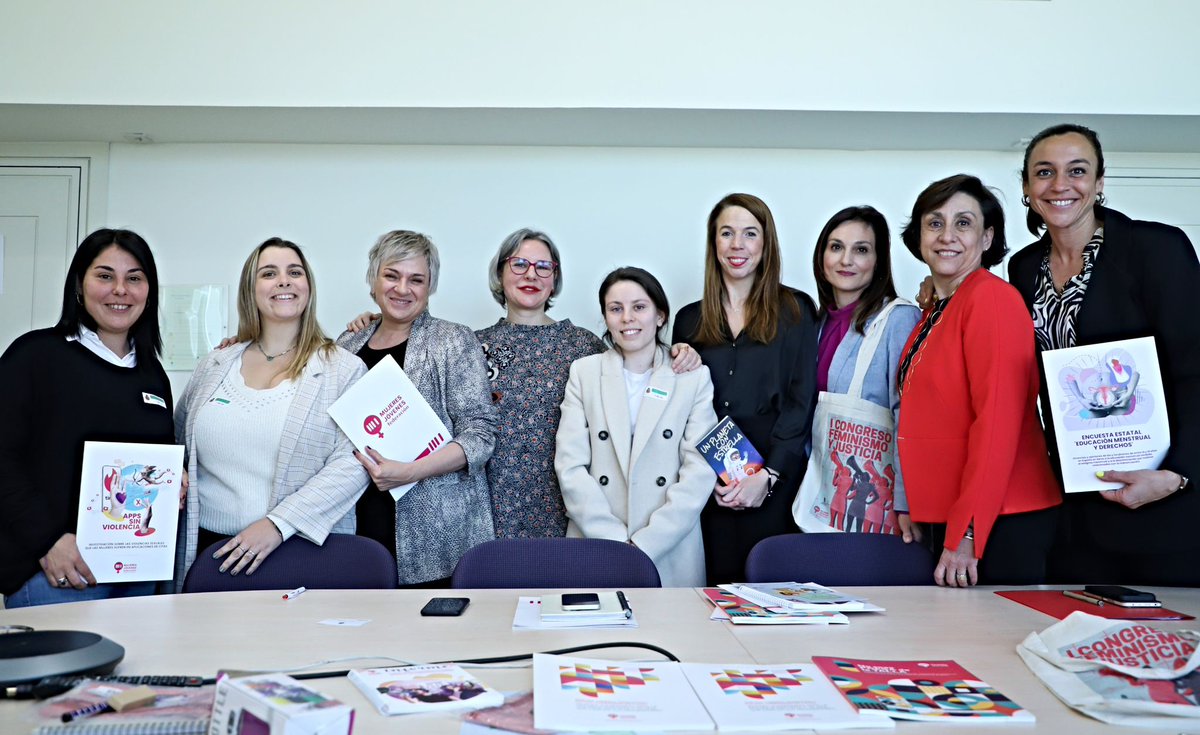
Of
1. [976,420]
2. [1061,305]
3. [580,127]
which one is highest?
[580,127]

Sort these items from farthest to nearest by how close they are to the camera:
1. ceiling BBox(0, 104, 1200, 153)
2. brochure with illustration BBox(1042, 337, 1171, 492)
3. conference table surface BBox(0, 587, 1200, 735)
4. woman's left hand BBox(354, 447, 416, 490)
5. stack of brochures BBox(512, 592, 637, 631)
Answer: ceiling BBox(0, 104, 1200, 153) → woman's left hand BBox(354, 447, 416, 490) → brochure with illustration BBox(1042, 337, 1171, 492) → stack of brochures BBox(512, 592, 637, 631) → conference table surface BBox(0, 587, 1200, 735)

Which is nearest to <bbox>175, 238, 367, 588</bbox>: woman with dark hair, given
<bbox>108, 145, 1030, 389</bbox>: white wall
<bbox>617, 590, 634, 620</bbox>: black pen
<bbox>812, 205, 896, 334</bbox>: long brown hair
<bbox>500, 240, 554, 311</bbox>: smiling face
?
<bbox>500, 240, 554, 311</bbox>: smiling face

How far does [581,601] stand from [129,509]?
1450 mm

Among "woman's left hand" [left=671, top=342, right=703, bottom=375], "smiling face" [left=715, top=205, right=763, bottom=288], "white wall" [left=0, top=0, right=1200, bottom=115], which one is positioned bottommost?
"woman's left hand" [left=671, top=342, right=703, bottom=375]

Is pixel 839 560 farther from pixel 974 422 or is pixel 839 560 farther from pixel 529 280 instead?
pixel 529 280

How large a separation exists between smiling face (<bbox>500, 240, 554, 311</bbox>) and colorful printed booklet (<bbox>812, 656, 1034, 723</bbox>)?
81.0 inches

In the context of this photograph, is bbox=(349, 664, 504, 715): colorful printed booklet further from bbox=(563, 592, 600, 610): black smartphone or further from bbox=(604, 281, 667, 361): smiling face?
bbox=(604, 281, 667, 361): smiling face

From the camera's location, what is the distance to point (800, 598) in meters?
1.92

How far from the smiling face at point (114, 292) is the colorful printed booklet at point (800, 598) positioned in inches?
82.8

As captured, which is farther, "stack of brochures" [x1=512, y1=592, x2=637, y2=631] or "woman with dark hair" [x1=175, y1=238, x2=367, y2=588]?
"woman with dark hair" [x1=175, y1=238, x2=367, y2=588]

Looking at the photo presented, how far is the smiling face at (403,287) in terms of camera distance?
310 centimetres

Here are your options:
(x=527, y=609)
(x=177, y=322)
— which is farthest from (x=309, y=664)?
(x=177, y=322)

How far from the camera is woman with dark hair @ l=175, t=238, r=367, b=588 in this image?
268cm

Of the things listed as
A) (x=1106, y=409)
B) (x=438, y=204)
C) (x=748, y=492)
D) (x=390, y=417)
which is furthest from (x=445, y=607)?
(x=438, y=204)
